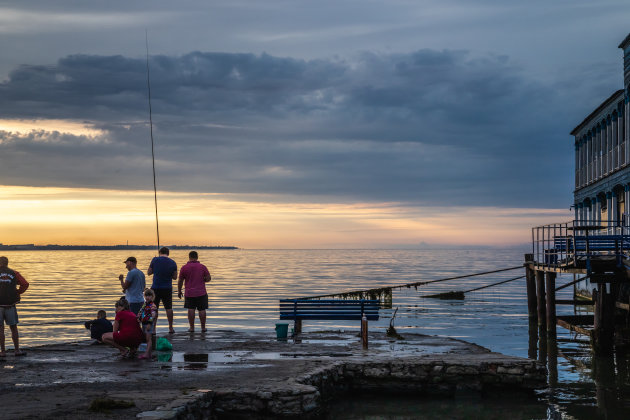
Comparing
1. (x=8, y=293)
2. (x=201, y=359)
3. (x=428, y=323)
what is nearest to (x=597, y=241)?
(x=428, y=323)

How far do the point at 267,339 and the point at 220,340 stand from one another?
3.80 ft

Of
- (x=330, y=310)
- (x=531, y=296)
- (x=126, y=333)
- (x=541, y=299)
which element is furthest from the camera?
(x=531, y=296)

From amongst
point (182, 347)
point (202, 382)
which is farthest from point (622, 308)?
point (202, 382)

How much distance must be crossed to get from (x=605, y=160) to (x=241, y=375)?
1064 inches

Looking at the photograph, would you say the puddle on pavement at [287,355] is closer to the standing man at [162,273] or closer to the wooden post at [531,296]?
the standing man at [162,273]

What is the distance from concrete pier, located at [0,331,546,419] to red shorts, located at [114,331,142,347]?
39cm

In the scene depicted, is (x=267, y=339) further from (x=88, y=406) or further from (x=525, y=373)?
(x=88, y=406)

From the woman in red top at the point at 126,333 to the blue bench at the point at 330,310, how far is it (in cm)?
492

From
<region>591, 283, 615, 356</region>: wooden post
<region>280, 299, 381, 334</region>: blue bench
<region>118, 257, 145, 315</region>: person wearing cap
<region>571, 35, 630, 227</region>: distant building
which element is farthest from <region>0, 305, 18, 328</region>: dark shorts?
<region>571, 35, 630, 227</region>: distant building

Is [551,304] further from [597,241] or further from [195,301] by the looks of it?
[195,301]

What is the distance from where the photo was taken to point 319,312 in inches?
691

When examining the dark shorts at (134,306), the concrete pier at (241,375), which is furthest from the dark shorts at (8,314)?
the dark shorts at (134,306)

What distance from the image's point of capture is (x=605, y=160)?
33.3m

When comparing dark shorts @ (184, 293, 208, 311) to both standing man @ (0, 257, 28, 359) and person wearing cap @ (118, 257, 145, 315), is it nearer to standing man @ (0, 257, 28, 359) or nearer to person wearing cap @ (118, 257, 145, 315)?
person wearing cap @ (118, 257, 145, 315)
